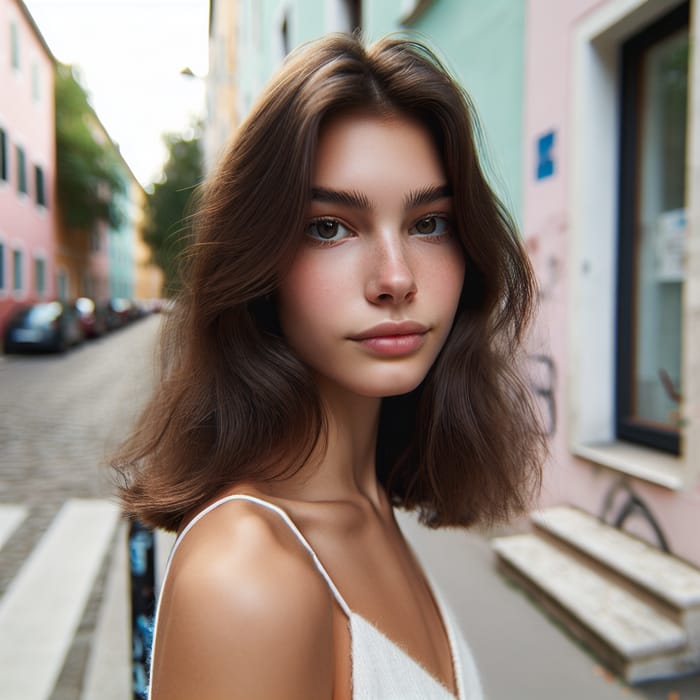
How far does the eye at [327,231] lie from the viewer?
2.98 feet

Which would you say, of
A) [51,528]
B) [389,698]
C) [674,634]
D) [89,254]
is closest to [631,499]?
[674,634]

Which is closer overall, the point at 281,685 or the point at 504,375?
the point at 281,685

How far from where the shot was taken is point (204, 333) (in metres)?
1.01

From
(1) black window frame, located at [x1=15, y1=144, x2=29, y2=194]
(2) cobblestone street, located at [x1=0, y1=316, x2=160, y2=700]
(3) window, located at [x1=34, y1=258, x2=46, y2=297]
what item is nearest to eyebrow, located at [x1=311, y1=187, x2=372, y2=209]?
(2) cobblestone street, located at [x1=0, y1=316, x2=160, y2=700]

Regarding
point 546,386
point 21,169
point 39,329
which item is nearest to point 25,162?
point 21,169

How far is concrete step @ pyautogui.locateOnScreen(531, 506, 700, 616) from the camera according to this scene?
2717 mm

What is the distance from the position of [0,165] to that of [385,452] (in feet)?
71.2

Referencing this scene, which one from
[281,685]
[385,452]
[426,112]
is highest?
[426,112]

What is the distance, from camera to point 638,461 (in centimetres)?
340

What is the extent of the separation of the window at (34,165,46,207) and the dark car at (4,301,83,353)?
8.39 meters

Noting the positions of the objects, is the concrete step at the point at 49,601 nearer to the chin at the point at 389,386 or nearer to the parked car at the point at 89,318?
the chin at the point at 389,386

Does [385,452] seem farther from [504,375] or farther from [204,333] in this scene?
[204,333]

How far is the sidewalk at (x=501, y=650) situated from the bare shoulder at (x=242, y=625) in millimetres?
1692

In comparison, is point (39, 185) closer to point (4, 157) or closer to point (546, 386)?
point (4, 157)
